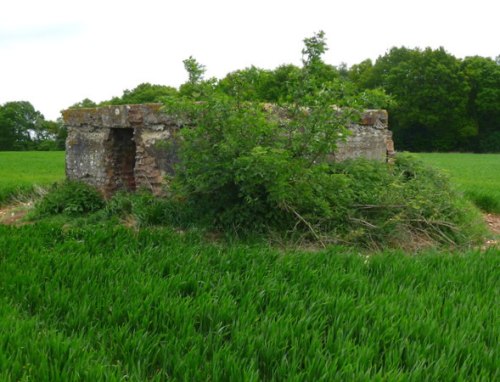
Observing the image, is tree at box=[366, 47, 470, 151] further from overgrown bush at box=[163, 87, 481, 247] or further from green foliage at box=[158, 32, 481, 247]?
green foliage at box=[158, 32, 481, 247]

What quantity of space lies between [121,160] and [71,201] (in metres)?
1.03

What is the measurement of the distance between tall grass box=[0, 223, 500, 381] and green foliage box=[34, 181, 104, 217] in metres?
2.45

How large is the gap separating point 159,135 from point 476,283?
14.7ft

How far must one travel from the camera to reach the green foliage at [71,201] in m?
6.94

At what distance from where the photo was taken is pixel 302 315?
3.00m

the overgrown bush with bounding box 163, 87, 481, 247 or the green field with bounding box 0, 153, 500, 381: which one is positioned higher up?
the overgrown bush with bounding box 163, 87, 481, 247

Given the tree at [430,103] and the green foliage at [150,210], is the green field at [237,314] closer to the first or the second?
the green foliage at [150,210]

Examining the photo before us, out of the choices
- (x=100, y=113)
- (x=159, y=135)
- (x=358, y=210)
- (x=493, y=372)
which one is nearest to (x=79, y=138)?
(x=100, y=113)

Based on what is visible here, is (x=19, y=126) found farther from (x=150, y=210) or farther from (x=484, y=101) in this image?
(x=150, y=210)

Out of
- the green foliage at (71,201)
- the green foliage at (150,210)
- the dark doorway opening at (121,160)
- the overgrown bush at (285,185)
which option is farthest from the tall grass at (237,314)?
the dark doorway opening at (121,160)

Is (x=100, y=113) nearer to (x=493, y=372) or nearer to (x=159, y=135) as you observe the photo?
(x=159, y=135)

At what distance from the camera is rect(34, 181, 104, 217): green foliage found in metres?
6.94

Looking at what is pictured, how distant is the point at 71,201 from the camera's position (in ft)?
23.1

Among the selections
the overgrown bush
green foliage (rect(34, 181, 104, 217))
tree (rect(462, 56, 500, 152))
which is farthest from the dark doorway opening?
tree (rect(462, 56, 500, 152))
